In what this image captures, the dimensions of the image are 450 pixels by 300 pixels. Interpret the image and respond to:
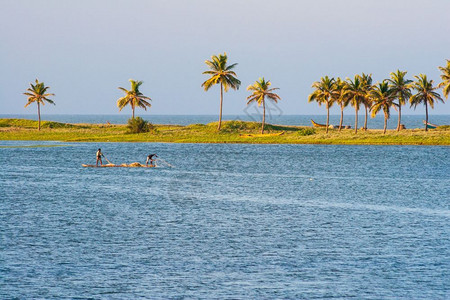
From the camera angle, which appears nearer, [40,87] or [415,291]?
[415,291]

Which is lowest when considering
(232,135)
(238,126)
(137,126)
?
(232,135)

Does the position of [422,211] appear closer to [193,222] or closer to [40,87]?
[193,222]

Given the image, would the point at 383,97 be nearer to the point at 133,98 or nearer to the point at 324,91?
the point at 324,91

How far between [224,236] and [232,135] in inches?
4225

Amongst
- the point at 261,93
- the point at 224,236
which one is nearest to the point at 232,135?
the point at 261,93

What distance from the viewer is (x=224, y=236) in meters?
38.0

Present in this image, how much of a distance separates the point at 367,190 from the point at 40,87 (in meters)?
119

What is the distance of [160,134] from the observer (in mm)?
147625

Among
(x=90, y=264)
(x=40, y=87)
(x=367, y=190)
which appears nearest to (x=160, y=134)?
(x=40, y=87)

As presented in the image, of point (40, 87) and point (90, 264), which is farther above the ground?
point (40, 87)

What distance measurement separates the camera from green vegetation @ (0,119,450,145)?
13012cm

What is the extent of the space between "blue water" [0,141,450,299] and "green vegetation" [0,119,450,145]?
51.6 metres

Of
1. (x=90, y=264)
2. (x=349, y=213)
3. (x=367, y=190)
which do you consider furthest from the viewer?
(x=367, y=190)

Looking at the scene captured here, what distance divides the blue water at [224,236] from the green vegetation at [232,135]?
2031 inches
